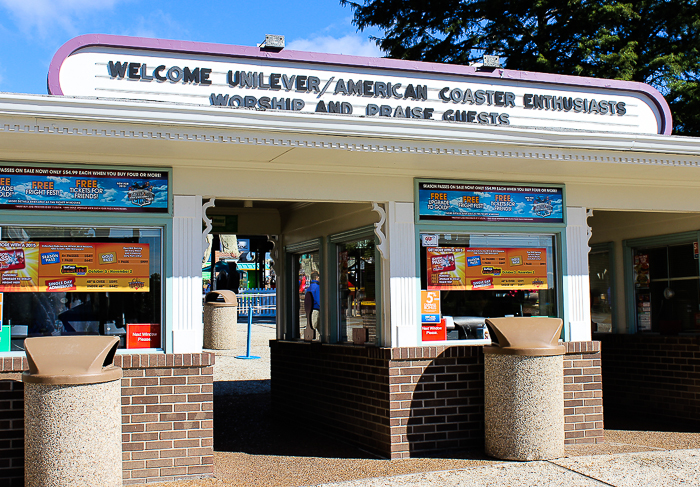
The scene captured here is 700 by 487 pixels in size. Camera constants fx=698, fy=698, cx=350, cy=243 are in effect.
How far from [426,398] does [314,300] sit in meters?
2.48

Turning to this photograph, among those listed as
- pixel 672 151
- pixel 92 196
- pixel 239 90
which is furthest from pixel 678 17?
pixel 92 196

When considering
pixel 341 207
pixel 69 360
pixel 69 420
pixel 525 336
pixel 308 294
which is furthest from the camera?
pixel 308 294

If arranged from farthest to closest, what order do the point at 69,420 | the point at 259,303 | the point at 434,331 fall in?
1. the point at 259,303
2. the point at 434,331
3. the point at 69,420

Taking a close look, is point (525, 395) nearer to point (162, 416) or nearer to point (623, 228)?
point (162, 416)

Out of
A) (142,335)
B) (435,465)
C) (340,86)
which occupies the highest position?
(340,86)

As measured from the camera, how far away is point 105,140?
18.9 ft

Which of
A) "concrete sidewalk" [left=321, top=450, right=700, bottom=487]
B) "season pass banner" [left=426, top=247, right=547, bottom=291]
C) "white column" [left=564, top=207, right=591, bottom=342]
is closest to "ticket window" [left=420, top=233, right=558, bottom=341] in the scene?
"season pass banner" [left=426, top=247, right=547, bottom=291]

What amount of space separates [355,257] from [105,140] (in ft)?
10.9

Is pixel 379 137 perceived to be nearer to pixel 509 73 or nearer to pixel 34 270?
pixel 509 73

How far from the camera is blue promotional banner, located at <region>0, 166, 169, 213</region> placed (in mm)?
6168

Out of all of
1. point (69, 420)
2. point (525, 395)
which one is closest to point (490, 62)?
point (525, 395)

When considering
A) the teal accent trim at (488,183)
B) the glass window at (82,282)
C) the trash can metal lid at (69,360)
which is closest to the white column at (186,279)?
the glass window at (82,282)

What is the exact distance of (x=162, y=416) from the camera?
246 inches

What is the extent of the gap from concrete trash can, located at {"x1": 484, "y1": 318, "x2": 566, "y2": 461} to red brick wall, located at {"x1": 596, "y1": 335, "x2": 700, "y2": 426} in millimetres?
2961
